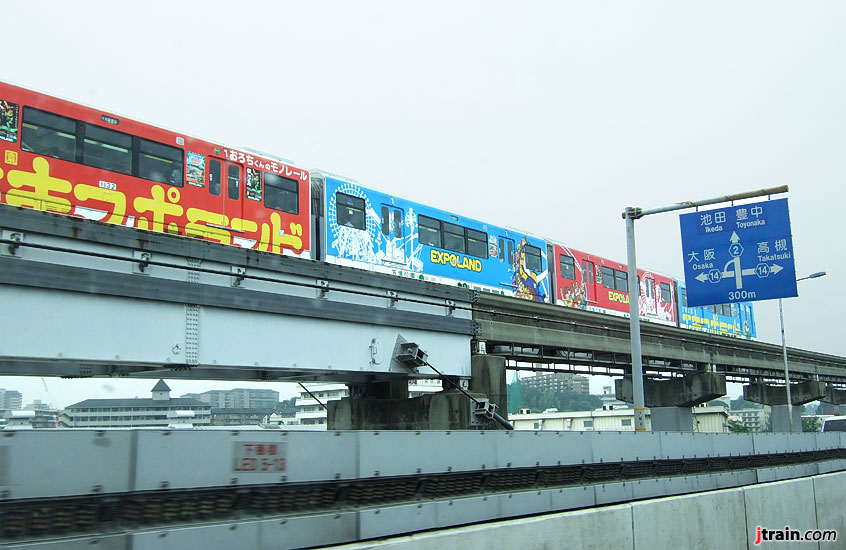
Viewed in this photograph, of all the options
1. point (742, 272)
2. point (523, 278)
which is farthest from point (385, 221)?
point (742, 272)

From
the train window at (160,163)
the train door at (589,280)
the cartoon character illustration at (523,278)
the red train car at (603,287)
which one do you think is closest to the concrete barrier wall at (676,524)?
the train window at (160,163)

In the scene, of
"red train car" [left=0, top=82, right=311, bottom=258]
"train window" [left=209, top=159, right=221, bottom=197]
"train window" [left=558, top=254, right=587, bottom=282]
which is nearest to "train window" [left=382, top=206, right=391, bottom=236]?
"red train car" [left=0, top=82, right=311, bottom=258]

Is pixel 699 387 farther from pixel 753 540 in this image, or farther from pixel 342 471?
pixel 342 471

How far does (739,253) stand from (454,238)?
1052cm

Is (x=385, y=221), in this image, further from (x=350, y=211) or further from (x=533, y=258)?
(x=533, y=258)

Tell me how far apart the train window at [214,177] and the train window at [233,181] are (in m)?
0.28

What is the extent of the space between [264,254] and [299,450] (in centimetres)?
1065

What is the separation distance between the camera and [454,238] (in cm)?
2714

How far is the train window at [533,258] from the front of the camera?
104ft

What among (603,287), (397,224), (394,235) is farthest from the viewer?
(603,287)

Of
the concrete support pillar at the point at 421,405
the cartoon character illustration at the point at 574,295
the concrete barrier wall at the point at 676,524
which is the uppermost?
the cartoon character illustration at the point at 574,295

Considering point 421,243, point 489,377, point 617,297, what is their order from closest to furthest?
point 489,377 → point 421,243 → point 617,297

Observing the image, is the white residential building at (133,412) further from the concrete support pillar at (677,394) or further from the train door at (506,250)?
the concrete support pillar at (677,394)

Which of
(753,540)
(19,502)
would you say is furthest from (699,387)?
(19,502)
